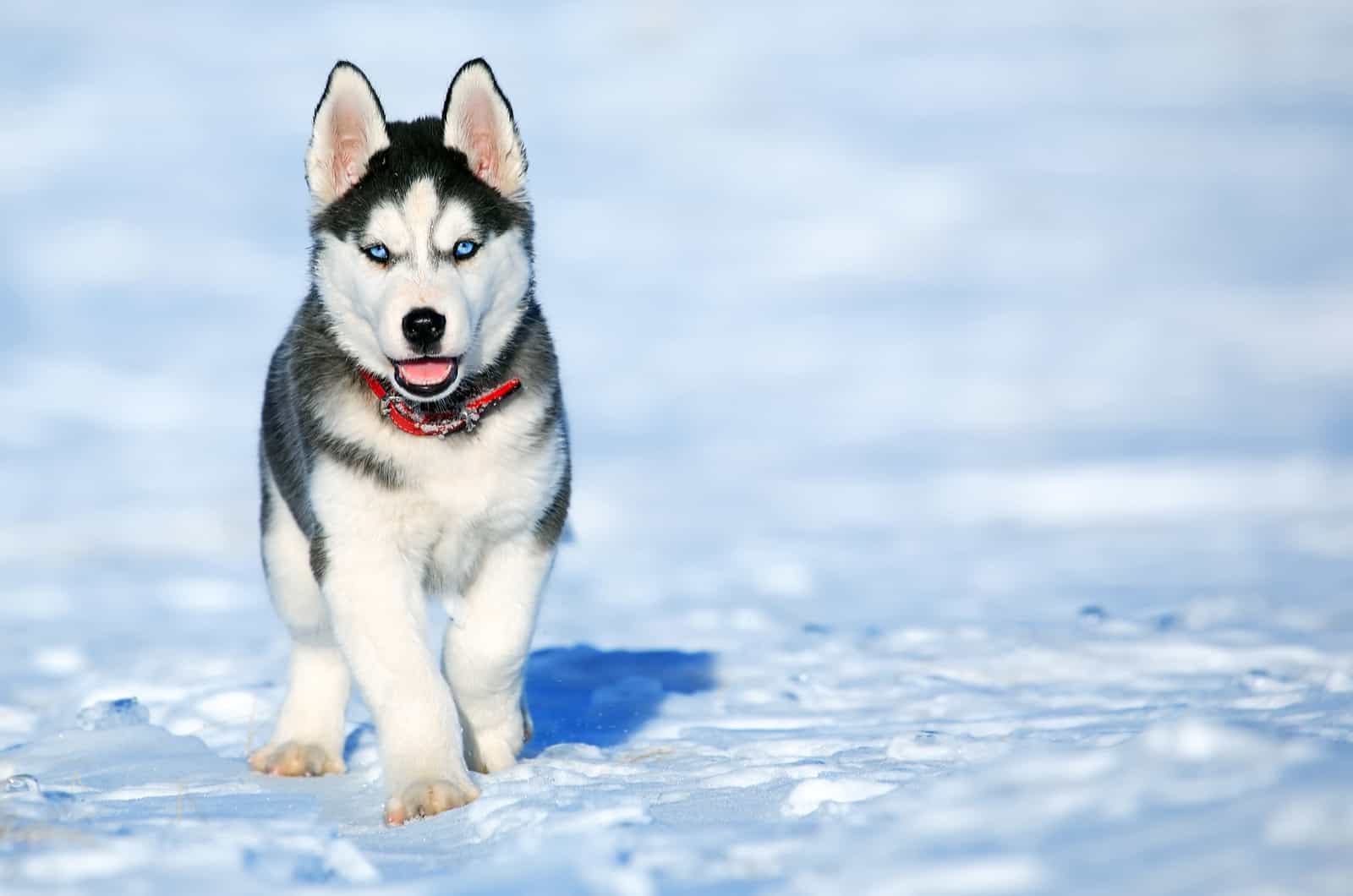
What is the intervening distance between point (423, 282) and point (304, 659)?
4.59 ft

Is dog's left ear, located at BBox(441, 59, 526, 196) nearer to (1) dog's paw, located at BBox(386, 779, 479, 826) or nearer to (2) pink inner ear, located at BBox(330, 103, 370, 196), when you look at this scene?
(2) pink inner ear, located at BBox(330, 103, 370, 196)

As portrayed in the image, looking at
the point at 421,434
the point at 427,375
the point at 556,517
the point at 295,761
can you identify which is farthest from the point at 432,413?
the point at 295,761

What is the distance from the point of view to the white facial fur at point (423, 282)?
4234 millimetres

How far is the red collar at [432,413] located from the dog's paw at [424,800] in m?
1.00

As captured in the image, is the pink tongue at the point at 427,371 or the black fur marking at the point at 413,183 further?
the black fur marking at the point at 413,183

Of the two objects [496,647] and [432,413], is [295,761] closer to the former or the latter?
[496,647]

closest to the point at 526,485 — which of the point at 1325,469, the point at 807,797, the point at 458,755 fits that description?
the point at 458,755

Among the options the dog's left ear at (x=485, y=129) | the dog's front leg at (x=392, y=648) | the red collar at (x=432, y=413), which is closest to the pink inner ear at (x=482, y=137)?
the dog's left ear at (x=485, y=129)

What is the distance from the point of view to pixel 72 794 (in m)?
4.19

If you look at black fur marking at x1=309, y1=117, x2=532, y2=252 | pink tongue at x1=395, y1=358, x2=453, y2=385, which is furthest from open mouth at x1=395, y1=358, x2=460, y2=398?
black fur marking at x1=309, y1=117, x2=532, y2=252

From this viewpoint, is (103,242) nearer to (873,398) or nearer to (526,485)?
(873,398)

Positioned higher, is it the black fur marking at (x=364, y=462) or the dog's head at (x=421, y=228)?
the dog's head at (x=421, y=228)

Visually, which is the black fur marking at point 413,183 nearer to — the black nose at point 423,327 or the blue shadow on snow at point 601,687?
the black nose at point 423,327

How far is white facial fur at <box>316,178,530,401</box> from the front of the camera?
4.23 meters
